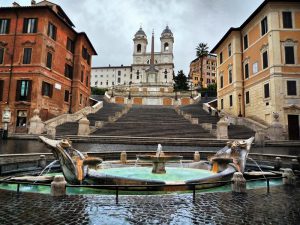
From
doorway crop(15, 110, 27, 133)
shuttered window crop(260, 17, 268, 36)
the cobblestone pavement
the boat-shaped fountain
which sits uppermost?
shuttered window crop(260, 17, 268, 36)

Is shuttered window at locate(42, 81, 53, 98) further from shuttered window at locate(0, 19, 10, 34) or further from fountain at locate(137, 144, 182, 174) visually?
fountain at locate(137, 144, 182, 174)

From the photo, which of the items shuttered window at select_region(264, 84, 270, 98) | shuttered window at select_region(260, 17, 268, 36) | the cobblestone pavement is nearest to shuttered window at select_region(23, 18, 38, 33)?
shuttered window at select_region(260, 17, 268, 36)

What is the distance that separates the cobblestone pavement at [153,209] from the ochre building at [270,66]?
21.8 metres

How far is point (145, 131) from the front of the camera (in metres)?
24.5

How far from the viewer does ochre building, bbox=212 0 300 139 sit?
25.5 meters

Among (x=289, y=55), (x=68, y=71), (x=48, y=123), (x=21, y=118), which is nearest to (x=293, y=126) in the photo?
(x=289, y=55)

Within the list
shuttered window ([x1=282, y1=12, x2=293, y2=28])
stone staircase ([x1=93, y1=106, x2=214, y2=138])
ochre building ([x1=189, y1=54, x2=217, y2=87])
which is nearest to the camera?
stone staircase ([x1=93, y1=106, x2=214, y2=138])

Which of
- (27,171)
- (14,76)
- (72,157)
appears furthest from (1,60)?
(72,157)

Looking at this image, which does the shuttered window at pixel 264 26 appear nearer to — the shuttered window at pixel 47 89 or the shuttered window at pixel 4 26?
the shuttered window at pixel 47 89

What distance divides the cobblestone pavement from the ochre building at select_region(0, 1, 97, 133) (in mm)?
24208

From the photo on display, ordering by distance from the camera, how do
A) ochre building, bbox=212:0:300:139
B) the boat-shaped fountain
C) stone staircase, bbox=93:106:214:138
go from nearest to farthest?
the boat-shaped fountain
stone staircase, bbox=93:106:214:138
ochre building, bbox=212:0:300:139

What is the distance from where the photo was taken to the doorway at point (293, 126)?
25.2 meters

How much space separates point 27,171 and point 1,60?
25.5 meters

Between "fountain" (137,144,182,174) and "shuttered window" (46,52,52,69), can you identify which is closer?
"fountain" (137,144,182,174)
